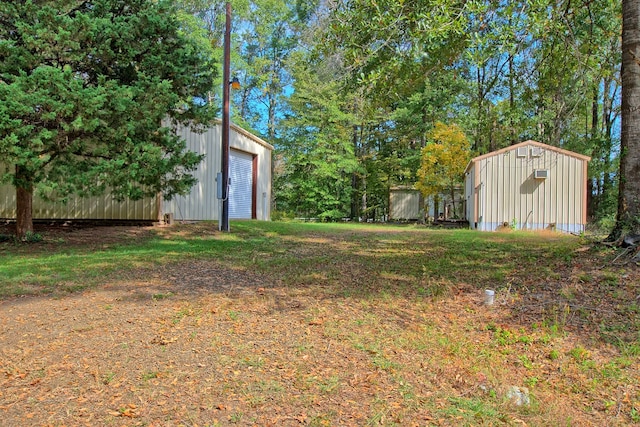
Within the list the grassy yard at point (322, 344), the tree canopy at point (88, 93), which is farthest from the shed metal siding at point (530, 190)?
the tree canopy at point (88, 93)

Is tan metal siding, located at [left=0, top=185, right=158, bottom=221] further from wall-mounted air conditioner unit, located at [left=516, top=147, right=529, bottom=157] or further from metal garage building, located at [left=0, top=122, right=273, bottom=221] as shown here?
wall-mounted air conditioner unit, located at [left=516, top=147, right=529, bottom=157]

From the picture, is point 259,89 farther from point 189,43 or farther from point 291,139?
point 189,43

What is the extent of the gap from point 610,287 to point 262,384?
3634mm

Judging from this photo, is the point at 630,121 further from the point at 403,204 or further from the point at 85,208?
the point at 403,204

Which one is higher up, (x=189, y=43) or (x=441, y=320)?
(x=189, y=43)

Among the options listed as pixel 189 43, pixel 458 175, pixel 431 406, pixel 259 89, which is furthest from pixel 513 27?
pixel 259 89

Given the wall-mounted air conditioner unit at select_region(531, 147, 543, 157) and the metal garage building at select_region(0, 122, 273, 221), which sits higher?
the wall-mounted air conditioner unit at select_region(531, 147, 543, 157)

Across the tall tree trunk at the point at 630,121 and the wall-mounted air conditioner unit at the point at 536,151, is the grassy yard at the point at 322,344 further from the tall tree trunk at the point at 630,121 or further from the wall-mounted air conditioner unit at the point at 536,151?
the wall-mounted air conditioner unit at the point at 536,151

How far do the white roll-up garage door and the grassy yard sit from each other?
9470mm

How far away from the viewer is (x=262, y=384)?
7.72 ft

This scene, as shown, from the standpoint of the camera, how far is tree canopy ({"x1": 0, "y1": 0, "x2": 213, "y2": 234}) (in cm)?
612

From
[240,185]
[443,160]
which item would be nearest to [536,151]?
[443,160]

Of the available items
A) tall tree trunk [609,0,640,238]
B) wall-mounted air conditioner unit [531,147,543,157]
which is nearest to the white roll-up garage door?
wall-mounted air conditioner unit [531,147,543,157]

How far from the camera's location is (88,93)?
6.30 metres
